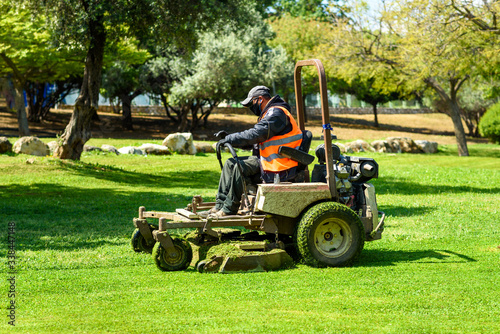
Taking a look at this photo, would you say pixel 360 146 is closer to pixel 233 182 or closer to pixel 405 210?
pixel 405 210

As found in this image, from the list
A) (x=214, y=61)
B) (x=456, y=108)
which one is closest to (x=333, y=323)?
(x=456, y=108)

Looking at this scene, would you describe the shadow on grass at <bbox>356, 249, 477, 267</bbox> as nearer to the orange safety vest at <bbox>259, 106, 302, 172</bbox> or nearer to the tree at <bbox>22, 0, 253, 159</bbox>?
the orange safety vest at <bbox>259, 106, 302, 172</bbox>

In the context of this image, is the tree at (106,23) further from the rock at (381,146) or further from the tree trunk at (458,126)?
the tree trunk at (458,126)

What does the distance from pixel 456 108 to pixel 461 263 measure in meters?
30.4

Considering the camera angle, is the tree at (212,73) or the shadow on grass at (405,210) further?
the tree at (212,73)

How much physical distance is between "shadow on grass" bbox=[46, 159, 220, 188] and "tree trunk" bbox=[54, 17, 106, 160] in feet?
2.34

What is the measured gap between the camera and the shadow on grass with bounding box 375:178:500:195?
18.4m

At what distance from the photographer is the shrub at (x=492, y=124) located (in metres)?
42.3

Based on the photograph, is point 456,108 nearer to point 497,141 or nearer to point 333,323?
point 497,141

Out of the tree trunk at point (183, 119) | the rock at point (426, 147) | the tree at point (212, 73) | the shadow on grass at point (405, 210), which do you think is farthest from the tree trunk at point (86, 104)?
the rock at point (426, 147)

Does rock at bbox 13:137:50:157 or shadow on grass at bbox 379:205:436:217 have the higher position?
rock at bbox 13:137:50:157

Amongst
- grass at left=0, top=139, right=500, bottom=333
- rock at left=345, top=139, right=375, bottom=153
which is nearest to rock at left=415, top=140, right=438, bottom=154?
rock at left=345, top=139, right=375, bottom=153

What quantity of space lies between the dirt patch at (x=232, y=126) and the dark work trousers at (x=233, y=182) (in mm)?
26468

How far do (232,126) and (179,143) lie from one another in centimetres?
2054
